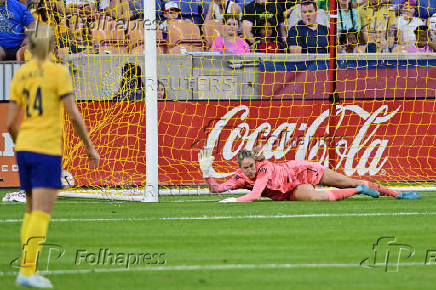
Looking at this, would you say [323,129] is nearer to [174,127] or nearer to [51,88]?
[174,127]

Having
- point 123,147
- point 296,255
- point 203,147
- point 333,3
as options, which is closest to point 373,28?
point 333,3

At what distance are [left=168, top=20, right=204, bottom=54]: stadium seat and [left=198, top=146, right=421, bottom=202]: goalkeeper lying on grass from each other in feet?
12.7

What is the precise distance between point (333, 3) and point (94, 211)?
5690 millimetres

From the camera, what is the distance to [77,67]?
46.3 ft

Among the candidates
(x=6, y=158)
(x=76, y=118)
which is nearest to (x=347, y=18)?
(x=6, y=158)

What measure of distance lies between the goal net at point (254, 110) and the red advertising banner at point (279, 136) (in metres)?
0.02

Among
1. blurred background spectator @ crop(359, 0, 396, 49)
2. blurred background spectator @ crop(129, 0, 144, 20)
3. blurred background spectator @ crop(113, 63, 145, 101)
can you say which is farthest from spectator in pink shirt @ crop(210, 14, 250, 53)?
blurred background spectator @ crop(359, 0, 396, 49)

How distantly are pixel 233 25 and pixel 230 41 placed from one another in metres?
0.33

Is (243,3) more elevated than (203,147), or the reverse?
(243,3)

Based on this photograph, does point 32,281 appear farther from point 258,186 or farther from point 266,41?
point 266,41

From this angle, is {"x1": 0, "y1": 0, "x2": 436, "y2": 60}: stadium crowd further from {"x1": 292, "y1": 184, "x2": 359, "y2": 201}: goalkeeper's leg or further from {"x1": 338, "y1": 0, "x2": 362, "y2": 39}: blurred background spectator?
{"x1": 292, "y1": 184, "x2": 359, "y2": 201}: goalkeeper's leg

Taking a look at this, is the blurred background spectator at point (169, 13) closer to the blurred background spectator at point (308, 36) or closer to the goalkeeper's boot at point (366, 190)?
the blurred background spectator at point (308, 36)

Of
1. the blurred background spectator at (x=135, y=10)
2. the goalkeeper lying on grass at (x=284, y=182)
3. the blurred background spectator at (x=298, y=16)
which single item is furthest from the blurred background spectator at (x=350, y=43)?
the goalkeeper lying on grass at (x=284, y=182)

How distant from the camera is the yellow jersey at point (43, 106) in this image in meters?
6.40
